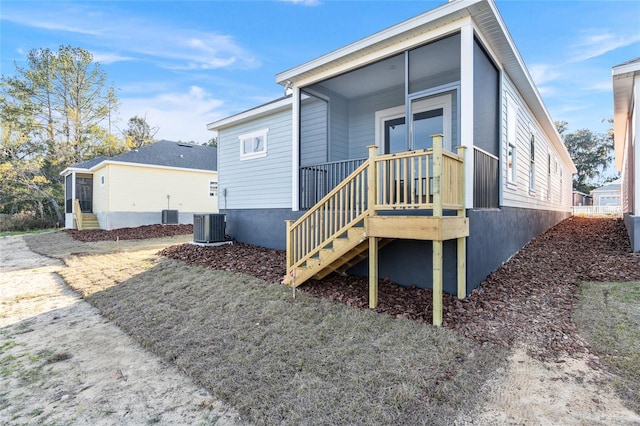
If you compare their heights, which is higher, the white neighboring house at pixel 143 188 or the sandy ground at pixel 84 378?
the white neighboring house at pixel 143 188

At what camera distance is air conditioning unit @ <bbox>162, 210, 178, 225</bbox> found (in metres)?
18.5

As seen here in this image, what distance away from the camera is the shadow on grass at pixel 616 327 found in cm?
288

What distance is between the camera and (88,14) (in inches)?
450

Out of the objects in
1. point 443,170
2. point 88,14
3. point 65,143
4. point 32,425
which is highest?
point 88,14

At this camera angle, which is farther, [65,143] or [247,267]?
[65,143]

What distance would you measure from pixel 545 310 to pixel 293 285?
356 cm

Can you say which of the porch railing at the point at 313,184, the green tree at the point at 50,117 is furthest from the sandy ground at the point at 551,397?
the green tree at the point at 50,117

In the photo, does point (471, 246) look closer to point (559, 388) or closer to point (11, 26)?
point (559, 388)

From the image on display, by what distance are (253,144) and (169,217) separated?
11.2 metres

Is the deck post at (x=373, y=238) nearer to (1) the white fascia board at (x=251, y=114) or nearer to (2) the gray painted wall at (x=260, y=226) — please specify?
(2) the gray painted wall at (x=260, y=226)

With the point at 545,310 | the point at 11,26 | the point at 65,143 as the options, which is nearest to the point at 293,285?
the point at 545,310

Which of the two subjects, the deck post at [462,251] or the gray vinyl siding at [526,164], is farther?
the gray vinyl siding at [526,164]

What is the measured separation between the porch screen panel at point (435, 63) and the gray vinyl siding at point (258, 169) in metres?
3.45

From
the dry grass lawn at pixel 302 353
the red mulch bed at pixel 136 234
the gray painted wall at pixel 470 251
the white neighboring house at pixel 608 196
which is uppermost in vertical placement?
the white neighboring house at pixel 608 196
